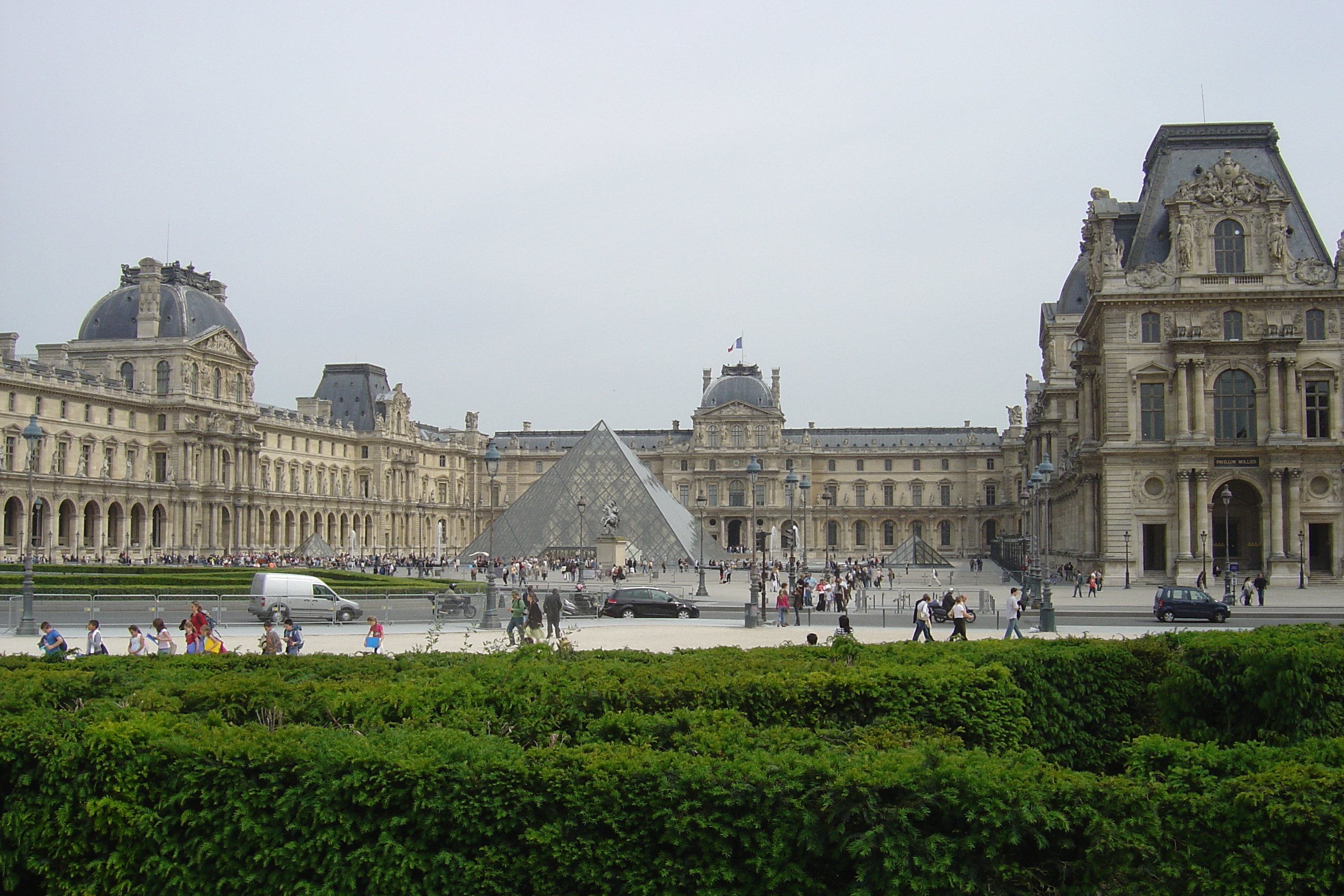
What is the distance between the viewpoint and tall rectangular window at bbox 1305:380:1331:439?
35.6 metres

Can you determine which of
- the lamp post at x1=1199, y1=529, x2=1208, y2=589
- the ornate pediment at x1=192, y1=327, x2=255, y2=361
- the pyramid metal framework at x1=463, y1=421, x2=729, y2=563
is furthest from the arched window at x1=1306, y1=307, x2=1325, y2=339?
the ornate pediment at x1=192, y1=327, x2=255, y2=361

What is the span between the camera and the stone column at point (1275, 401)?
34.9 metres

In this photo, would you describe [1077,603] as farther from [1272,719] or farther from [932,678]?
[932,678]

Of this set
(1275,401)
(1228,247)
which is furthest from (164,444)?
(1275,401)

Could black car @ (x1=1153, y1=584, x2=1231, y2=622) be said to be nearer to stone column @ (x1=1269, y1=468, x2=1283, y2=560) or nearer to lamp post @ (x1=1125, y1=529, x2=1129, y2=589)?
lamp post @ (x1=1125, y1=529, x2=1129, y2=589)

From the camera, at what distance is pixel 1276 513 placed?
35031 mm

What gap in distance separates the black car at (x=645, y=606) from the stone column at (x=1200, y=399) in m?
17.4

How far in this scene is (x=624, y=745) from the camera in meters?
6.08

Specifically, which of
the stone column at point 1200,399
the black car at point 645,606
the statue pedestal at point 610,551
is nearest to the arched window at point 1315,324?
the stone column at point 1200,399

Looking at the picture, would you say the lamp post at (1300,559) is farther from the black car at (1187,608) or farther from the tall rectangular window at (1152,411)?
the black car at (1187,608)

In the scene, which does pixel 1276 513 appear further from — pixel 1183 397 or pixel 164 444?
pixel 164 444

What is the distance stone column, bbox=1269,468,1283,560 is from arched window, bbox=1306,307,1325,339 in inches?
169

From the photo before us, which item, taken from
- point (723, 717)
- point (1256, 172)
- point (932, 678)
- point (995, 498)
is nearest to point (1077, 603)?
point (1256, 172)

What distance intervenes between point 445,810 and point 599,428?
2096 inches
